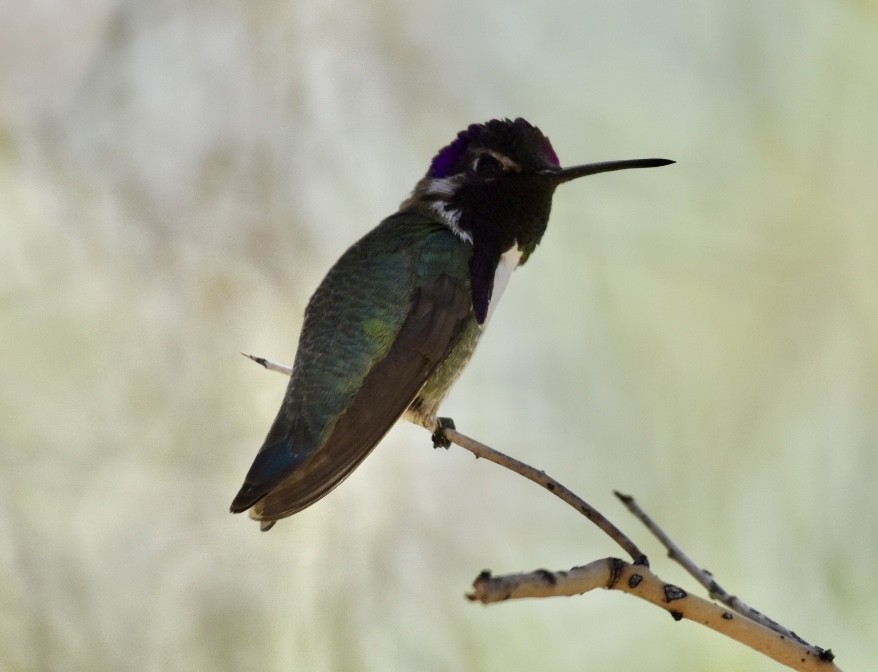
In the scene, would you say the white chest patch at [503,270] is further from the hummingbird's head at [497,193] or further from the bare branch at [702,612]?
the bare branch at [702,612]

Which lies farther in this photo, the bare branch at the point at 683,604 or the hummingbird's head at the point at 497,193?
→ the hummingbird's head at the point at 497,193

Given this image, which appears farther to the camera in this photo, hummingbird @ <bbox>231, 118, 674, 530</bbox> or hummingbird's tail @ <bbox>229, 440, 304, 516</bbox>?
hummingbird @ <bbox>231, 118, 674, 530</bbox>

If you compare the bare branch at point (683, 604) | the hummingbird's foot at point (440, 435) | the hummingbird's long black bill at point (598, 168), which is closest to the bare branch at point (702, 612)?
the bare branch at point (683, 604)

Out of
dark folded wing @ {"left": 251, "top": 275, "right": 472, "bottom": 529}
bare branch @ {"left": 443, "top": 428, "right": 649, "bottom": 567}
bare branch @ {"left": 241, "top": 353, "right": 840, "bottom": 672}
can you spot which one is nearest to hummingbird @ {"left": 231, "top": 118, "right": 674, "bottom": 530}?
dark folded wing @ {"left": 251, "top": 275, "right": 472, "bottom": 529}

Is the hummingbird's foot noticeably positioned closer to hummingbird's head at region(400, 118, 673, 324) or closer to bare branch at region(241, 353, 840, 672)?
hummingbird's head at region(400, 118, 673, 324)

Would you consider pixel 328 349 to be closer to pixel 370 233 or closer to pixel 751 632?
pixel 370 233

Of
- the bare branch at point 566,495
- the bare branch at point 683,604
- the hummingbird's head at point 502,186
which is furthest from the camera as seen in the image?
the hummingbird's head at point 502,186

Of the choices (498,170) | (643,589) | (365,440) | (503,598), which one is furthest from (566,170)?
(503,598)
